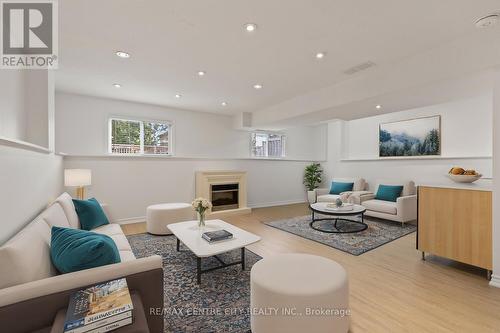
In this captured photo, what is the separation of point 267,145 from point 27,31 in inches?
222

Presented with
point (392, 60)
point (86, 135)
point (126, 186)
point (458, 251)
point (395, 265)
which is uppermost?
point (392, 60)

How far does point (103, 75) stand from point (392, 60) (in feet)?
13.6

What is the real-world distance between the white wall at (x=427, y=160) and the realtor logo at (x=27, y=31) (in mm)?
5641

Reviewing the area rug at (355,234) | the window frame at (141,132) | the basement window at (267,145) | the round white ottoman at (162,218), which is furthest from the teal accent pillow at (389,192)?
the window frame at (141,132)

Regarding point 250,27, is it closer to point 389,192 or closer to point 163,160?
point 163,160

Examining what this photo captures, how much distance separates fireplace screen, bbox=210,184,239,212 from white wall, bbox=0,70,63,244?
3.23 m

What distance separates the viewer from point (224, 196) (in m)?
5.88

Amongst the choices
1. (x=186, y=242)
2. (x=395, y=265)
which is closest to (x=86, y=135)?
(x=186, y=242)

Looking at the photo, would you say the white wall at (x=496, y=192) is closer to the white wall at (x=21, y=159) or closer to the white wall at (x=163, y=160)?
the white wall at (x=21, y=159)

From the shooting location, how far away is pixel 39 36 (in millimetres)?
2389

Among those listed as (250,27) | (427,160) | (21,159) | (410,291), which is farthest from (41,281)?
(427,160)

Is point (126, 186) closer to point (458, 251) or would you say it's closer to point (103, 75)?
point (103, 75)

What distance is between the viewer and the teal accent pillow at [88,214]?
277 cm

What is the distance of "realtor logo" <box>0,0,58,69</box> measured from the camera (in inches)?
79.1
